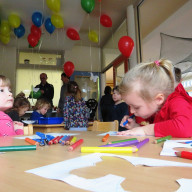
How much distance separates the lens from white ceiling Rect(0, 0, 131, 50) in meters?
3.54

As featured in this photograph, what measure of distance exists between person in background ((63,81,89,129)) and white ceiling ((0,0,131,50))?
181 centimetres

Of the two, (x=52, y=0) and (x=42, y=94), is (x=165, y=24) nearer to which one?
(x=52, y=0)

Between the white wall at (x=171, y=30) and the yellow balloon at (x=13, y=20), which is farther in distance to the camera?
the yellow balloon at (x=13, y=20)

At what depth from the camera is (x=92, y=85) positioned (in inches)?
249

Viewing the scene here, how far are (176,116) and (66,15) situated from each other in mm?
3596

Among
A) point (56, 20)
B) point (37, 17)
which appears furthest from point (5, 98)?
point (37, 17)

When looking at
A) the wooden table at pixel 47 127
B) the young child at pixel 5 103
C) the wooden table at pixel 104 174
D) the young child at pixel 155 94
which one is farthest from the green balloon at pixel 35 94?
the wooden table at pixel 104 174

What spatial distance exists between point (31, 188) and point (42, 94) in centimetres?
403

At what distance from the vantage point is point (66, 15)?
389cm

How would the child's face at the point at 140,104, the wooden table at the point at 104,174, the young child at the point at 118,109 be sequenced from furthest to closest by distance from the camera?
the young child at the point at 118,109
the child's face at the point at 140,104
the wooden table at the point at 104,174

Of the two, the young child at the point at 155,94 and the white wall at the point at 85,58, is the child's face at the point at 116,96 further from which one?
the white wall at the point at 85,58

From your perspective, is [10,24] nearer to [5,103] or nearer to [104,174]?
[5,103]

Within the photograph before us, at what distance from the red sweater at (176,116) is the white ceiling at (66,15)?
3.09 metres

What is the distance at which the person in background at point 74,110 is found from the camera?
2.51 m
